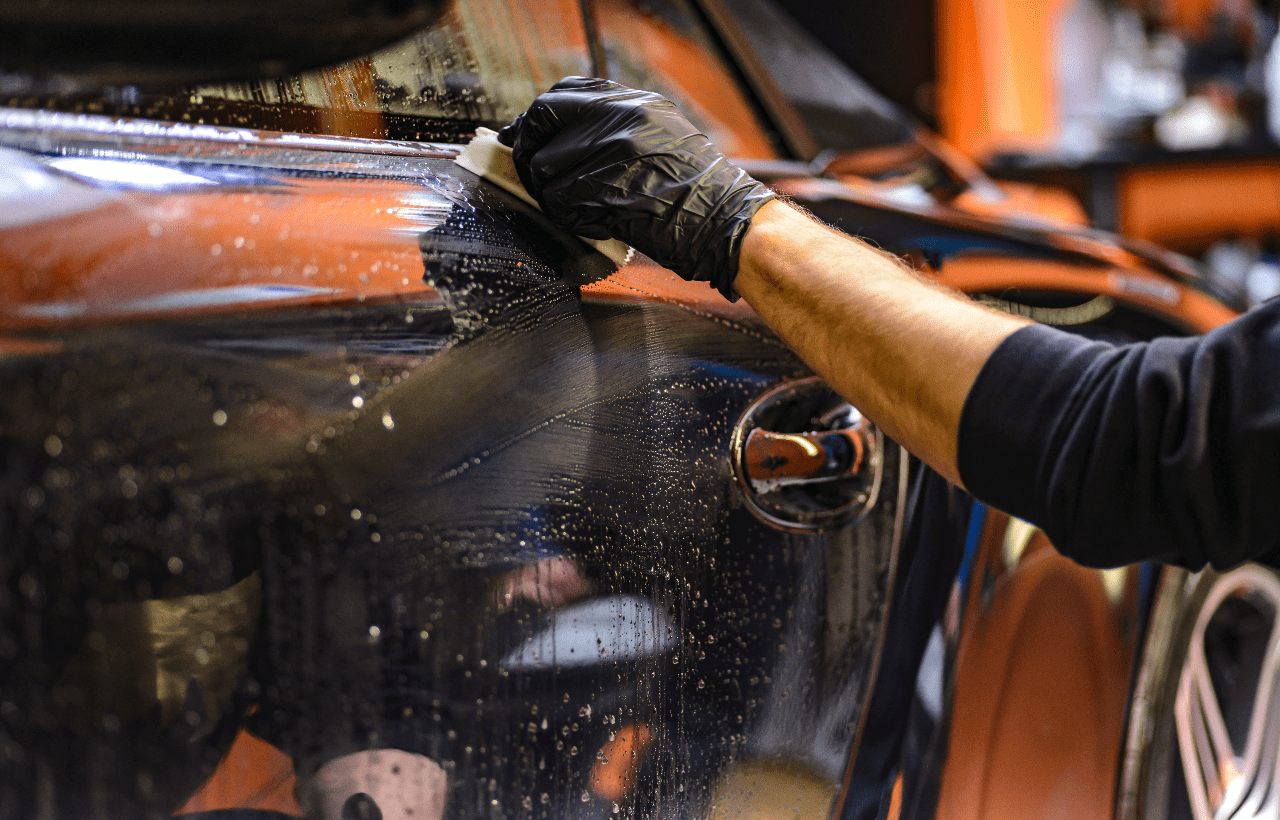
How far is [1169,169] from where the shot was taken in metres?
5.38

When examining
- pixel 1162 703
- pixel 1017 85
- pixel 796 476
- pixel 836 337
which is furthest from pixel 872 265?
pixel 1017 85

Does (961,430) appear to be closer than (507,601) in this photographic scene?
No

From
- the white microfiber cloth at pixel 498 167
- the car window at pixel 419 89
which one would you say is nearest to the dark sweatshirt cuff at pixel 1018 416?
the white microfiber cloth at pixel 498 167

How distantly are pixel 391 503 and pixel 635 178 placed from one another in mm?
394

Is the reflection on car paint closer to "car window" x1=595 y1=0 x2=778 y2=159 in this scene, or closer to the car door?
the car door

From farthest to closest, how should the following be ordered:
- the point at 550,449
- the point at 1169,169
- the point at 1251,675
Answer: the point at 1169,169
the point at 1251,675
the point at 550,449

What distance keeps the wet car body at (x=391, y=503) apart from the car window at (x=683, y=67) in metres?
0.75

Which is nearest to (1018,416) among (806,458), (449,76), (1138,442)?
(1138,442)

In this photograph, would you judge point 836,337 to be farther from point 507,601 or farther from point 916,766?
point 916,766

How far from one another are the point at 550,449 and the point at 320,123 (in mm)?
333

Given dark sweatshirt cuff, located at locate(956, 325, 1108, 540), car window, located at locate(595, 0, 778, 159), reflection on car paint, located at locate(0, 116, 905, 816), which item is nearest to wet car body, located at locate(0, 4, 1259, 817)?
reflection on car paint, located at locate(0, 116, 905, 816)

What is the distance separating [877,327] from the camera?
2.65ft

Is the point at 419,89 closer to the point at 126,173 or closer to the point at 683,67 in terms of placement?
the point at 126,173

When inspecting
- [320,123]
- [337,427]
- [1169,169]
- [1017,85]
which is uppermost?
[1017,85]
